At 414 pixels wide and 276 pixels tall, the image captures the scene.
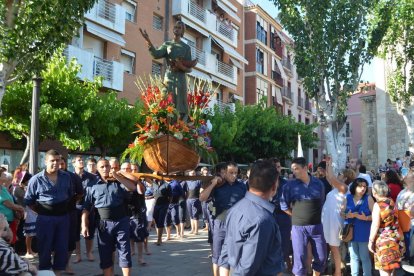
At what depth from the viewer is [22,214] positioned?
7.52 m

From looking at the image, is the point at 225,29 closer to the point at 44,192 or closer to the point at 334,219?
the point at 334,219

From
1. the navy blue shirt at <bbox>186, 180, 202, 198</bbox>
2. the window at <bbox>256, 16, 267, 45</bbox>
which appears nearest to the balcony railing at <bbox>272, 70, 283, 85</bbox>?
the window at <bbox>256, 16, 267, 45</bbox>

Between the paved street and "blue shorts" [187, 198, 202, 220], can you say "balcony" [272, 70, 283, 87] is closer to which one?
"blue shorts" [187, 198, 202, 220]

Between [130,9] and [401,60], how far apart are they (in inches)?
537

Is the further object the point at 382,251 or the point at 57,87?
the point at 57,87

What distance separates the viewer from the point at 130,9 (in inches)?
930

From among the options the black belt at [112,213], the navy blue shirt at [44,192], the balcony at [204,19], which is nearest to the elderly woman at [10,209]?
the navy blue shirt at [44,192]

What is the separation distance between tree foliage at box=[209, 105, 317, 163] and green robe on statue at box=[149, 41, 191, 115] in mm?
17121

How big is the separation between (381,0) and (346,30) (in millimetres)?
2700

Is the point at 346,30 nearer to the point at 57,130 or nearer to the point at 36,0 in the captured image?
the point at 57,130

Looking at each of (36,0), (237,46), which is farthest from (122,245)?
(237,46)

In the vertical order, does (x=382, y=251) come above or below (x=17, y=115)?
below

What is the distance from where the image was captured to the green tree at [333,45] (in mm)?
18859

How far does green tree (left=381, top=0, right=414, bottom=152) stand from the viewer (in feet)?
69.9
